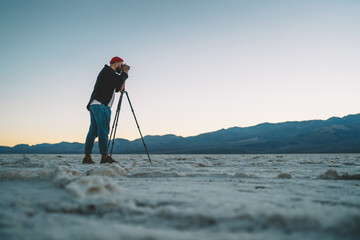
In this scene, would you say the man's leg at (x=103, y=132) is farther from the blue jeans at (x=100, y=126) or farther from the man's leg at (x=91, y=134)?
the man's leg at (x=91, y=134)

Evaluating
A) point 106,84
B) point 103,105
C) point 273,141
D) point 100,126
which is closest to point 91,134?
point 100,126

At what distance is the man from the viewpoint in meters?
5.22

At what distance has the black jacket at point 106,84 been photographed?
5.32m

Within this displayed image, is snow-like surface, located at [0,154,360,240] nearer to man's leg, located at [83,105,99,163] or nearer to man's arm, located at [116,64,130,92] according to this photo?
man's leg, located at [83,105,99,163]

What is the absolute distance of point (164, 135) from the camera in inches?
7416

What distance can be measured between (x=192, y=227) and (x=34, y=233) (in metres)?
0.58

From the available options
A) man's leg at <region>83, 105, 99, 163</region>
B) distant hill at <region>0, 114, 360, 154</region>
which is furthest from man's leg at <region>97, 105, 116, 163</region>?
distant hill at <region>0, 114, 360, 154</region>

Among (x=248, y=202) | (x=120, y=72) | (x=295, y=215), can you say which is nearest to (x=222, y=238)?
(x=295, y=215)

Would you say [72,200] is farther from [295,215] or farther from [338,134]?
[338,134]

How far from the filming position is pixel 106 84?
212 inches

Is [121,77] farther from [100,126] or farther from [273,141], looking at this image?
[273,141]

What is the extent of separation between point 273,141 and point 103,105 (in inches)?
4555

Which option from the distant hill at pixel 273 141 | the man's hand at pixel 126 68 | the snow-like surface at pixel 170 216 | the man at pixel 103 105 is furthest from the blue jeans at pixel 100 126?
the distant hill at pixel 273 141

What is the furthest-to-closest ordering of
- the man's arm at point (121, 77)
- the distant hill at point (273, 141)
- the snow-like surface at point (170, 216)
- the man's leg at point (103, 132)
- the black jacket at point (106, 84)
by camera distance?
the distant hill at point (273, 141)
the man's arm at point (121, 77)
the black jacket at point (106, 84)
the man's leg at point (103, 132)
the snow-like surface at point (170, 216)
